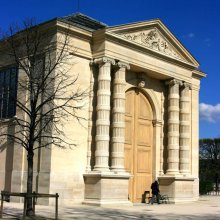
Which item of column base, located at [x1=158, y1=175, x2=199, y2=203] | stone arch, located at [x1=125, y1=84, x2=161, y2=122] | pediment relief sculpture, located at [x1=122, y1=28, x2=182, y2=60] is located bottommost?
column base, located at [x1=158, y1=175, x2=199, y2=203]

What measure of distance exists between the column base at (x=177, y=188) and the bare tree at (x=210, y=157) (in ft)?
91.1

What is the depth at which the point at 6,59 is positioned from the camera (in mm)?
29016

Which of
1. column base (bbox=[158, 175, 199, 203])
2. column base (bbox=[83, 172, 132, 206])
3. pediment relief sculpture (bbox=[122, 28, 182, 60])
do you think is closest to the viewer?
column base (bbox=[83, 172, 132, 206])

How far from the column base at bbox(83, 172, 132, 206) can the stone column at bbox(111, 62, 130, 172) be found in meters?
0.77

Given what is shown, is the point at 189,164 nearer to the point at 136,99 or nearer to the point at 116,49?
the point at 136,99

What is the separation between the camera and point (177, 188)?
29719mm

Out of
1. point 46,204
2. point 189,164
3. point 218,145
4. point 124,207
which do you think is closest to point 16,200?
point 46,204

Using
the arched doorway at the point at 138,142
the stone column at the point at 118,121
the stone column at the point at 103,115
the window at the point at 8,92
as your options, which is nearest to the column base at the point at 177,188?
the arched doorway at the point at 138,142

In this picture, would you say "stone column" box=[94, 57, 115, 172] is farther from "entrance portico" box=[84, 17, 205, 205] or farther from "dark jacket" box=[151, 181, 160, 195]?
"dark jacket" box=[151, 181, 160, 195]

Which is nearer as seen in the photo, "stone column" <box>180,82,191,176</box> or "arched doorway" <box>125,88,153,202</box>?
"arched doorway" <box>125,88,153,202</box>

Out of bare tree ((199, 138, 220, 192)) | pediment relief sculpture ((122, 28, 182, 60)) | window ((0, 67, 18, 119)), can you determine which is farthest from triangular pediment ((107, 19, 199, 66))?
bare tree ((199, 138, 220, 192))

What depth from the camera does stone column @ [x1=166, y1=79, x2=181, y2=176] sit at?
3025 cm

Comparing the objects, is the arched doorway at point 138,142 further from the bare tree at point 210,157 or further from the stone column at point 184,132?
the bare tree at point 210,157

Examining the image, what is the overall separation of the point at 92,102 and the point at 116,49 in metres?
3.44
